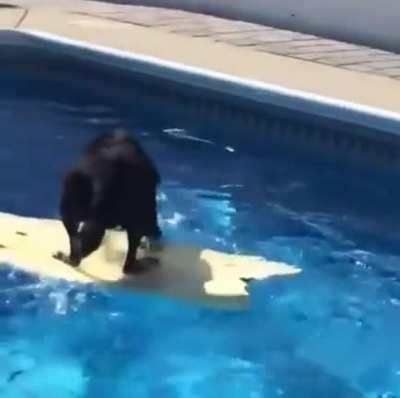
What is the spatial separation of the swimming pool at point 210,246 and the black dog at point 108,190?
13.8 inches

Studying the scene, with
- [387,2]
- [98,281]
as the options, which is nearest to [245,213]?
[98,281]

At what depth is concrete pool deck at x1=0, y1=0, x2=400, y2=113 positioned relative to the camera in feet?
24.9

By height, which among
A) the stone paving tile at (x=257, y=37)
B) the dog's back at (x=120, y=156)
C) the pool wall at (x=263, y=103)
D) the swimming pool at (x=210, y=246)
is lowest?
the swimming pool at (x=210, y=246)

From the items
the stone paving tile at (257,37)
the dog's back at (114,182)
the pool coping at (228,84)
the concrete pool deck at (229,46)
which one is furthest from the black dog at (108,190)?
the stone paving tile at (257,37)

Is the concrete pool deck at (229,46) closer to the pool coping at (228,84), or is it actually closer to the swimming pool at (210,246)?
the pool coping at (228,84)

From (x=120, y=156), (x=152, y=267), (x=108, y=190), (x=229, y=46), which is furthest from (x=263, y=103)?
(x=108, y=190)

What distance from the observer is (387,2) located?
8.92 m

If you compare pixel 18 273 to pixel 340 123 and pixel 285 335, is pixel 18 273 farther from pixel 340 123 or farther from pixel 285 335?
pixel 340 123

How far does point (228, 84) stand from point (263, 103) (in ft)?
0.80

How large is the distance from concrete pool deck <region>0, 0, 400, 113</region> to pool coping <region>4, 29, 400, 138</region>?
0.08 metres

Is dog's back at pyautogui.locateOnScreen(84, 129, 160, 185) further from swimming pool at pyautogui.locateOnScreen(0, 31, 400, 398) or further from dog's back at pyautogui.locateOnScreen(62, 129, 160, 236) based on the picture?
swimming pool at pyautogui.locateOnScreen(0, 31, 400, 398)

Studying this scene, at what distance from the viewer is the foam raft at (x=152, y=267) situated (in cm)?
563

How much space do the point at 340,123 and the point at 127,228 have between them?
216cm

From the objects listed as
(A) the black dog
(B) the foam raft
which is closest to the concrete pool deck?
(B) the foam raft
